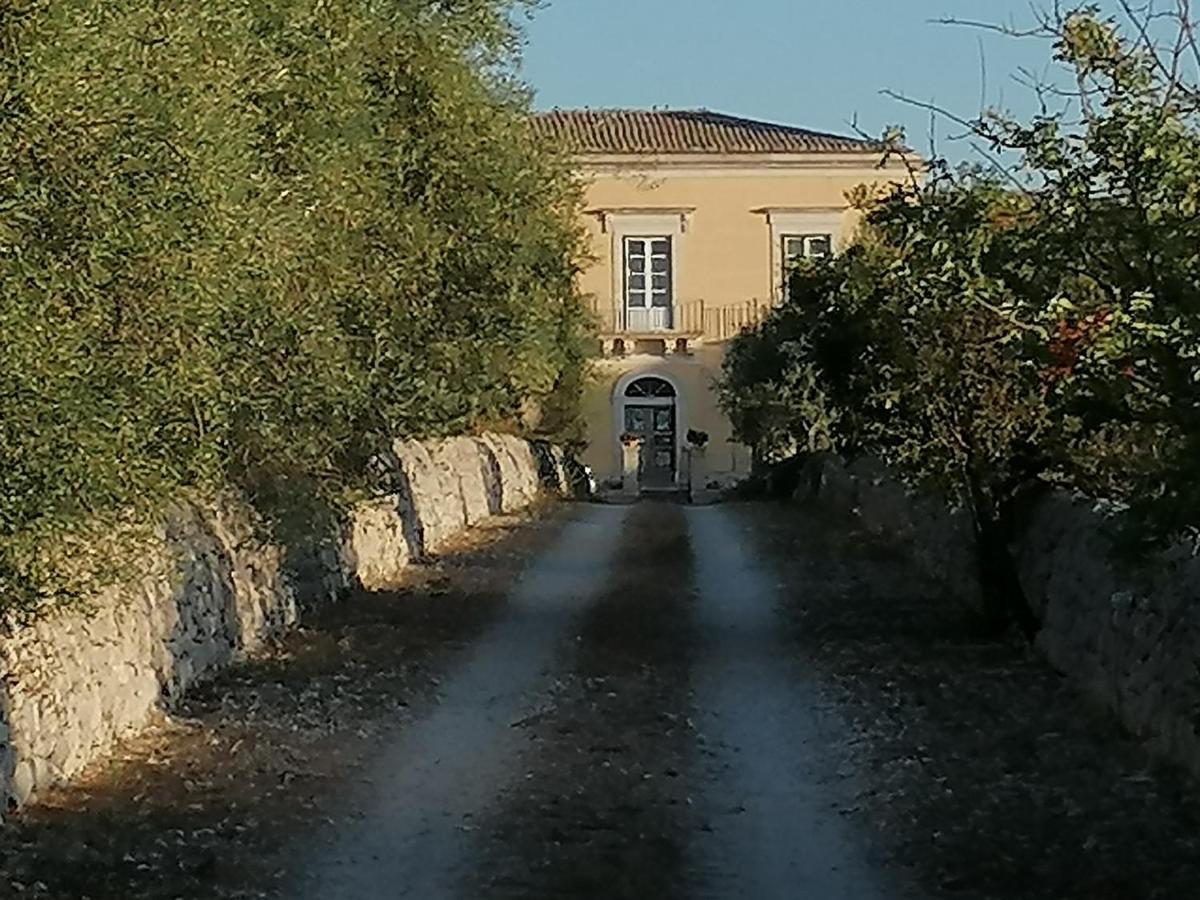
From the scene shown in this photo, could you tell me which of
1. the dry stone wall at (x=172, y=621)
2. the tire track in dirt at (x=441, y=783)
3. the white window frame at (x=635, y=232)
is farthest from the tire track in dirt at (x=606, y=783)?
the white window frame at (x=635, y=232)

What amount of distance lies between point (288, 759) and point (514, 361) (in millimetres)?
15232

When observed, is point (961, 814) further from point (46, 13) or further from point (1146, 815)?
point (46, 13)

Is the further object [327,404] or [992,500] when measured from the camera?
[992,500]

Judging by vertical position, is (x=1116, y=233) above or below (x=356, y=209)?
below

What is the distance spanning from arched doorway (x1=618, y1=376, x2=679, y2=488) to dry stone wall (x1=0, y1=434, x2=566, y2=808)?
24565 mm

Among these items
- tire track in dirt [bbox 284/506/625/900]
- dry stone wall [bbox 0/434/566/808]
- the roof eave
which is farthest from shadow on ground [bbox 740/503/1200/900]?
the roof eave

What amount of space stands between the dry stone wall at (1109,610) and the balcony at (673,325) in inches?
1157

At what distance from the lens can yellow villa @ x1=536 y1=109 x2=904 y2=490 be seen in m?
48.3

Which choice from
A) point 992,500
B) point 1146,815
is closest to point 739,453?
point 992,500

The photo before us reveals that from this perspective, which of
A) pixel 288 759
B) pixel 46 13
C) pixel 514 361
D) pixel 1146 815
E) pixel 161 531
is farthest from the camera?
pixel 514 361

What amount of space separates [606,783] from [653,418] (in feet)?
127

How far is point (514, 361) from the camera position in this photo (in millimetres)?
25734

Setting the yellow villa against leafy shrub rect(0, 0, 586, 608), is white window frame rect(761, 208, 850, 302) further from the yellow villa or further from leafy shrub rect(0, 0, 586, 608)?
leafy shrub rect(0, 0, 586, 608)

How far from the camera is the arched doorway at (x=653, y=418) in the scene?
159ft
